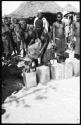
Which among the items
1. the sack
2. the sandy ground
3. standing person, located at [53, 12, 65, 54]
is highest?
standing person, located at [53, 12, 65, 54]

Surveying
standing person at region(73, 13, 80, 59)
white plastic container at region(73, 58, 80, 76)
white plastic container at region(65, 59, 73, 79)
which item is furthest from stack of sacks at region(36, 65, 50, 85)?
standing person at region(73, 13, 80, 59)

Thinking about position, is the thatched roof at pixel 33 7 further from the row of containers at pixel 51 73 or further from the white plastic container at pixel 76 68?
the row of containers at pixel 51 73

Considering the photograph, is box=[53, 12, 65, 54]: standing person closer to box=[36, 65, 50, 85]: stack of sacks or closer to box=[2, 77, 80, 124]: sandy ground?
box=[36, 65, 50, 85]: stack of sacks

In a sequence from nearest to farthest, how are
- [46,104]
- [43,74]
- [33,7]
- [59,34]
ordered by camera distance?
[46,104], [43,74], [59,34], [33,7]

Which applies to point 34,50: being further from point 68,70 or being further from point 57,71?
point 68,70

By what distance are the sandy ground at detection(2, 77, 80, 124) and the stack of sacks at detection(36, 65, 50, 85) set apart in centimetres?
17

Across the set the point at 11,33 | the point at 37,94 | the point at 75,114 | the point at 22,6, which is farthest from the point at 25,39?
the point at 22,6

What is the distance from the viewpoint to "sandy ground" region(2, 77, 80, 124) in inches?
177

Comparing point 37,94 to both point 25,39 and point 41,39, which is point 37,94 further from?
point 25,39

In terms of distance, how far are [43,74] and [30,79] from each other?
0.49 m

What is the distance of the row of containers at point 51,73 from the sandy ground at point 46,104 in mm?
188

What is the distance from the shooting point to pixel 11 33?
9266mm

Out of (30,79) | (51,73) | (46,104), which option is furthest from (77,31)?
(46,104)

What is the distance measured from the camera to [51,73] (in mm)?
6613
